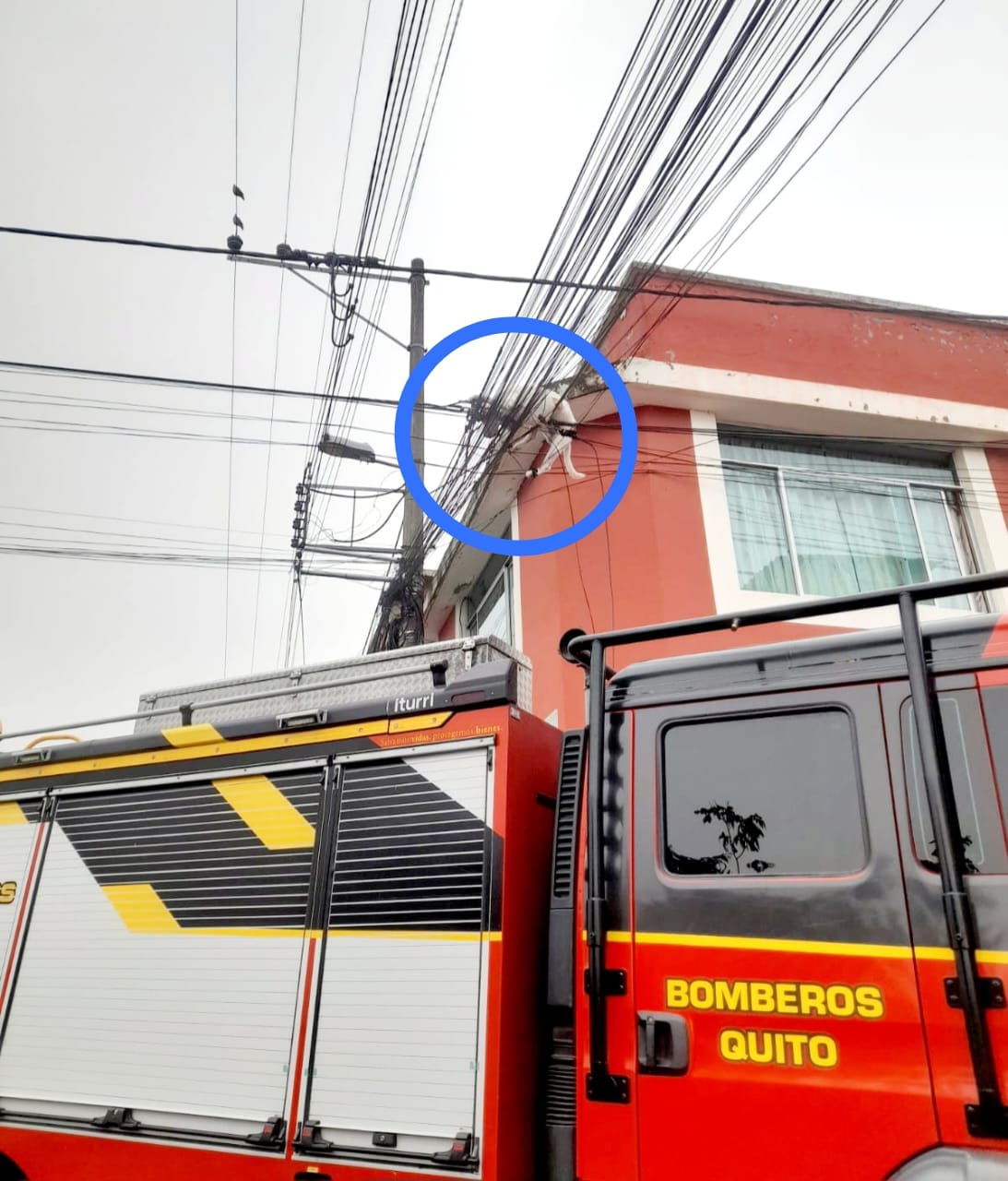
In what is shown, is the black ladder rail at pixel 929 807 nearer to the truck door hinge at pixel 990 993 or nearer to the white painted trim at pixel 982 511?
the truck door hinge at pixel 990 993

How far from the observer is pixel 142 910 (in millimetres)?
4668

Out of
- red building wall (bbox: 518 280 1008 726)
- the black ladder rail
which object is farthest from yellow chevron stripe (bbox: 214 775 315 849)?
red building wall (bbox: 518 280 1008 726)

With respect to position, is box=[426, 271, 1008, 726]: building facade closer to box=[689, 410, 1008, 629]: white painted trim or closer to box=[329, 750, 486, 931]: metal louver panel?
box=[689, 410, 1008, 629]: white painted trim

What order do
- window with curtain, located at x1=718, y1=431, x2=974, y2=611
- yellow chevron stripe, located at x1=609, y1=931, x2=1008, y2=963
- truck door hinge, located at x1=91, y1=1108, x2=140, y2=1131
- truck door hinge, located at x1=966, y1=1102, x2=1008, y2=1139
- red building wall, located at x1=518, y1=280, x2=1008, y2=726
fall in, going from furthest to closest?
window with curtain, located at x1=718, y1=431, x2=974, y2=611 → red building wall, located at x1=518, y1=280, x2=1008, y2=726 → truck door hinge, located at x1=91, y1=1108, x2=140, y2=1131 → yellow chevron stripe, located at x1=609, y1=931, x2=1008, y2=963 → truck door hinge, located at x1=966, y1=1102, x2=1008, y2=1139

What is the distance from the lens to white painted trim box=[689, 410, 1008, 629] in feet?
28.6

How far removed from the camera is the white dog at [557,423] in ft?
30.5

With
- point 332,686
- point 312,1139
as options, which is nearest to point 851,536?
point 332,686

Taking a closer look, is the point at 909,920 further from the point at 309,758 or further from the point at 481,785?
the point at 309,758

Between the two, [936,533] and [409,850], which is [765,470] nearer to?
[936,533]

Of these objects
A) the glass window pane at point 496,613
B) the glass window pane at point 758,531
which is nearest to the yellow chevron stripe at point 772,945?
the glass window pane at point 758,531

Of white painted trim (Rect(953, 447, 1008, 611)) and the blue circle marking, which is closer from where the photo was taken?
the blue circle marking

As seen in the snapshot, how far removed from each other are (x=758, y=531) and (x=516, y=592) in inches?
114

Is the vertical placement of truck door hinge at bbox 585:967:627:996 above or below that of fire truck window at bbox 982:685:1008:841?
below

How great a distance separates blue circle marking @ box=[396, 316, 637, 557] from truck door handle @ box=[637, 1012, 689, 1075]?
483 centimetres
